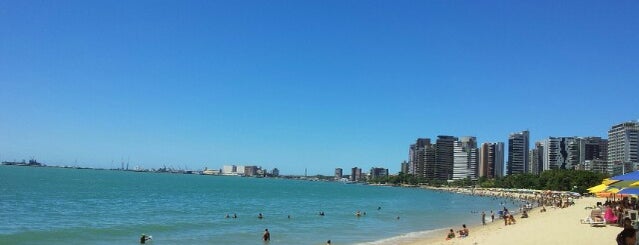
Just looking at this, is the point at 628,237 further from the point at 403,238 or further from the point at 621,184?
the point at 403,238

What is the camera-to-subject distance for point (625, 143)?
163m

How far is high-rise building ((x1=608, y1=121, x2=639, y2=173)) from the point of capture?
16025 centimetres

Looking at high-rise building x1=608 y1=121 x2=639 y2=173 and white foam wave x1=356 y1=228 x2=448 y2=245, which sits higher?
high-rise building x1=608 y1=121 x2=639 y2=173

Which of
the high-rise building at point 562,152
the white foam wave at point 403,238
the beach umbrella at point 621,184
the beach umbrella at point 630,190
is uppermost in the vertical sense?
the high-rise building at point 562,152

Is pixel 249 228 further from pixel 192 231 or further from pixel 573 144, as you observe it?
pixel 573 144

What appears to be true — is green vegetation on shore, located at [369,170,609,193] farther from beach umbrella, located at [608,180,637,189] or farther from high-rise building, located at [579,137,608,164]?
beach umbrella, located at [608,180,637,189]

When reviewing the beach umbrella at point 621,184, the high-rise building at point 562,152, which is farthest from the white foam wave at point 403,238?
the high-rise building at point 562,152

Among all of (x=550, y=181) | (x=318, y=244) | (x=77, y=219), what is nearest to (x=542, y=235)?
(x=318, y=244)

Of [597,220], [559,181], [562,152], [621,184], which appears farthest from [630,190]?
[562,152]

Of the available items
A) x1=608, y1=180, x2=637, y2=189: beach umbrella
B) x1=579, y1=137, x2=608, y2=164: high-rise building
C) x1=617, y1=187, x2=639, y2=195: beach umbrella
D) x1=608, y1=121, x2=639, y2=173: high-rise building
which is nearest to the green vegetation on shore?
x1=608, y1=121, x2=639, y2=173: high-rise building

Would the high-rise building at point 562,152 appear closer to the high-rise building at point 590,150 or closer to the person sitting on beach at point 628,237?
the high-rise building at point 590,150

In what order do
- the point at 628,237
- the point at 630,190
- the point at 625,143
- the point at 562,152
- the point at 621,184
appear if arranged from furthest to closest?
the point at 562,152 < the point at 625,143 < the point at 621,184 < the point at 630,190 < the point at 628,237

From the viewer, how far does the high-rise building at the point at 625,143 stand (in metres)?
160

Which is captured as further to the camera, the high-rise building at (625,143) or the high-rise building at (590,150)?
the high-rise building at (590,150)
